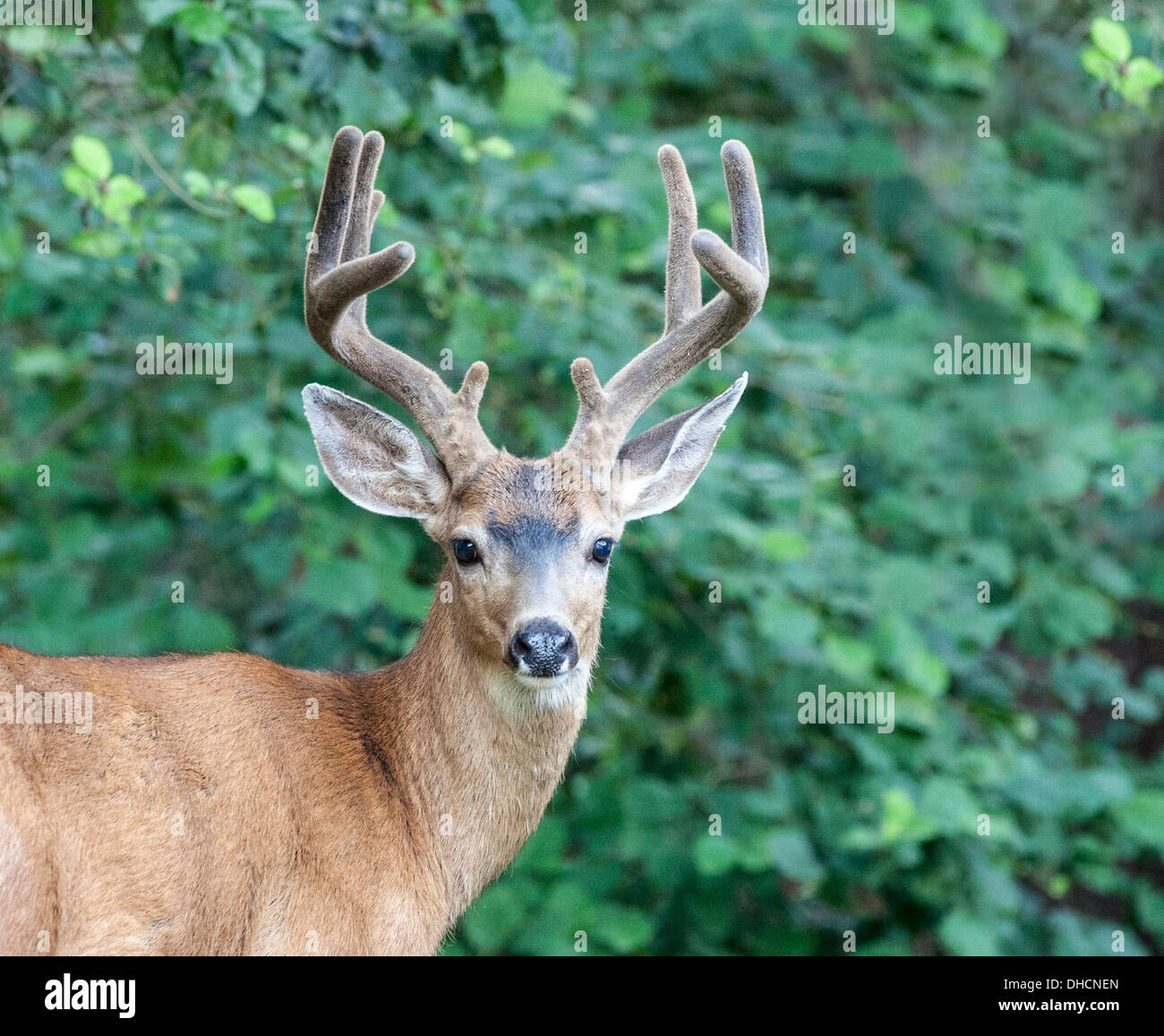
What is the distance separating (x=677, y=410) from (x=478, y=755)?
258 cm

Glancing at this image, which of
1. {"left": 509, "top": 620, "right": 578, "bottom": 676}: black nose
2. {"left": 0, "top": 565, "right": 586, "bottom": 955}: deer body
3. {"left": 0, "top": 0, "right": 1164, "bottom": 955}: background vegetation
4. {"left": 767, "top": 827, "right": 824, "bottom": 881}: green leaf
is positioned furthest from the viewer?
{"left": 767, "top": 827, "right": 824, "bottom": 881}: green leaf

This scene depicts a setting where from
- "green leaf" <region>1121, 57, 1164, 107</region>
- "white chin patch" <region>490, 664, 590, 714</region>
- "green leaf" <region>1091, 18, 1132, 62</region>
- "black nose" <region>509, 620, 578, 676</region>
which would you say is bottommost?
"white chin patch" <region>490, 664, 590, 714</region>

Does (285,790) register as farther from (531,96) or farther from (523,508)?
(531,96)

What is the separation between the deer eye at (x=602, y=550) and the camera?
17.1 feet

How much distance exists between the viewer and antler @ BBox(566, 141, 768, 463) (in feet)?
17.2

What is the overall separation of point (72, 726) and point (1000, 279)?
7666 millimetres

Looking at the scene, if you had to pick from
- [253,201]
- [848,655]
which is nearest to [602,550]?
[253,201]

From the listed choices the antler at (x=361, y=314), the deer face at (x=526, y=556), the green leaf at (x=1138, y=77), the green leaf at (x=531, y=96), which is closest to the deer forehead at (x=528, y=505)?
the deer face at (x=526, y=556)

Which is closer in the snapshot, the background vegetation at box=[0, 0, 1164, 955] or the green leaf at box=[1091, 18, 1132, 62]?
the green leaf at box=[1091, 18, 1132, 62]

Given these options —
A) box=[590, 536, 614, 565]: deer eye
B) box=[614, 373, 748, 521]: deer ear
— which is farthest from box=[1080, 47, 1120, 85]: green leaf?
box=[590, 536, 614, 565]: deer eye

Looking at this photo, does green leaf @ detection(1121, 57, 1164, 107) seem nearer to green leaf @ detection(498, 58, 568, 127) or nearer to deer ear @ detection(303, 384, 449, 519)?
green leaf @ detection(498, 58, 568, 127)

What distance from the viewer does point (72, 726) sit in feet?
14.4

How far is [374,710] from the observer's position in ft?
17.9
